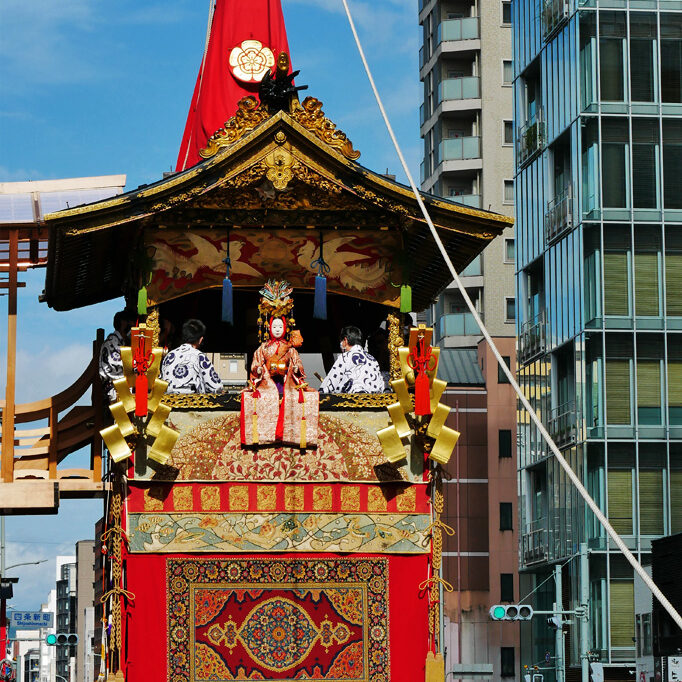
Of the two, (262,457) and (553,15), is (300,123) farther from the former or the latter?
(553,15)

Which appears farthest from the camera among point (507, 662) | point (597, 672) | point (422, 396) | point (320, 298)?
point (507, 662)

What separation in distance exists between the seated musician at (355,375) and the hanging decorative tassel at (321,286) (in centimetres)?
44

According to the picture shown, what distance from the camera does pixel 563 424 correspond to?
136 ft

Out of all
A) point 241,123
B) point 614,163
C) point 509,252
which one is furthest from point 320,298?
point 509,252

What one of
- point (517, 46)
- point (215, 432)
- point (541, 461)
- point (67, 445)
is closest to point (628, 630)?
point (541, 461)

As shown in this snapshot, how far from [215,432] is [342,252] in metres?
1.97

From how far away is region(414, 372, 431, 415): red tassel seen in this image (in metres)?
14.2

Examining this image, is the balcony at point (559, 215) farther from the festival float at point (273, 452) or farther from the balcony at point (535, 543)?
the festival float at point (273, 452)

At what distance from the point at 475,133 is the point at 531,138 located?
716 inches

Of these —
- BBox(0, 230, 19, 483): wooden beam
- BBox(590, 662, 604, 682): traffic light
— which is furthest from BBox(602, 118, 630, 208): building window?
BBox(0, 230, 19, 483): wooden beam

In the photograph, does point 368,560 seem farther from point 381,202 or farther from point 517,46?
point 517,46

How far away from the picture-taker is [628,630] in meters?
38.6

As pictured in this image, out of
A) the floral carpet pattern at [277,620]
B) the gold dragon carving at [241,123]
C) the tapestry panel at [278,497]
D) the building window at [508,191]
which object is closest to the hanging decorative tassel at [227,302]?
the gold dragon carving at [241,123]

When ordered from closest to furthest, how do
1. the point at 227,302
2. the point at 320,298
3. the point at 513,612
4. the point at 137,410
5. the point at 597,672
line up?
the point at 137,410 < the point at 227,302 < the point at 320,298 < the point at 513,612 < the point at 597,672
